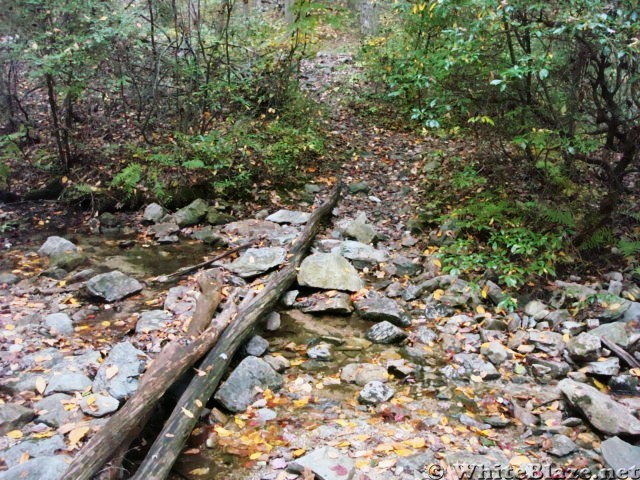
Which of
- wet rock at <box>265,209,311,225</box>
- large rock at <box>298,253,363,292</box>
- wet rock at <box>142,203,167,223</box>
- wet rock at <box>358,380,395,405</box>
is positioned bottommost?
wet rock at <box>358,380,395,405</box>

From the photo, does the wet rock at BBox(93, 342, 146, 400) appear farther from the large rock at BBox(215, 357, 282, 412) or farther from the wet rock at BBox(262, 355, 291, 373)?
the wet rock at BBox(262, 355, 291, 373)

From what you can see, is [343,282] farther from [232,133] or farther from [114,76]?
[114,76]

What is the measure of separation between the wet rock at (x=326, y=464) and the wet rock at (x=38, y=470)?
4.85 ft

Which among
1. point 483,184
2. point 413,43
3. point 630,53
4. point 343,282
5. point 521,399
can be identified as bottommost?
point 521,399

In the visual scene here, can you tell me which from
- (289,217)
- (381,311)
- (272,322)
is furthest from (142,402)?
(289,217)

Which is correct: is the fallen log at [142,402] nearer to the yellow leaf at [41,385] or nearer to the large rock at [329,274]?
the yellow leaf at [41,385]

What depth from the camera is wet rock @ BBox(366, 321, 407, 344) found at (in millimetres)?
4988

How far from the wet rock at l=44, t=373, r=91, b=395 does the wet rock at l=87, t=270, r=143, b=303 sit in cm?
149

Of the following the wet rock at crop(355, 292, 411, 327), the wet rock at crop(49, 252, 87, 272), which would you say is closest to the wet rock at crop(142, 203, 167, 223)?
the wet rock at crop(49, 252, 87, 272)

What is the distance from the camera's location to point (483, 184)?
7328 millimetres

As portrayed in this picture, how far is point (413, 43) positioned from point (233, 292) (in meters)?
7.57

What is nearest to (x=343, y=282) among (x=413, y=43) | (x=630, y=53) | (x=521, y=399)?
(x=521, y=399)

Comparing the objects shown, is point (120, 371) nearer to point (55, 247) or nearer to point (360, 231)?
point (55, 247)

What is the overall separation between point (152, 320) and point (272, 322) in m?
1.24
